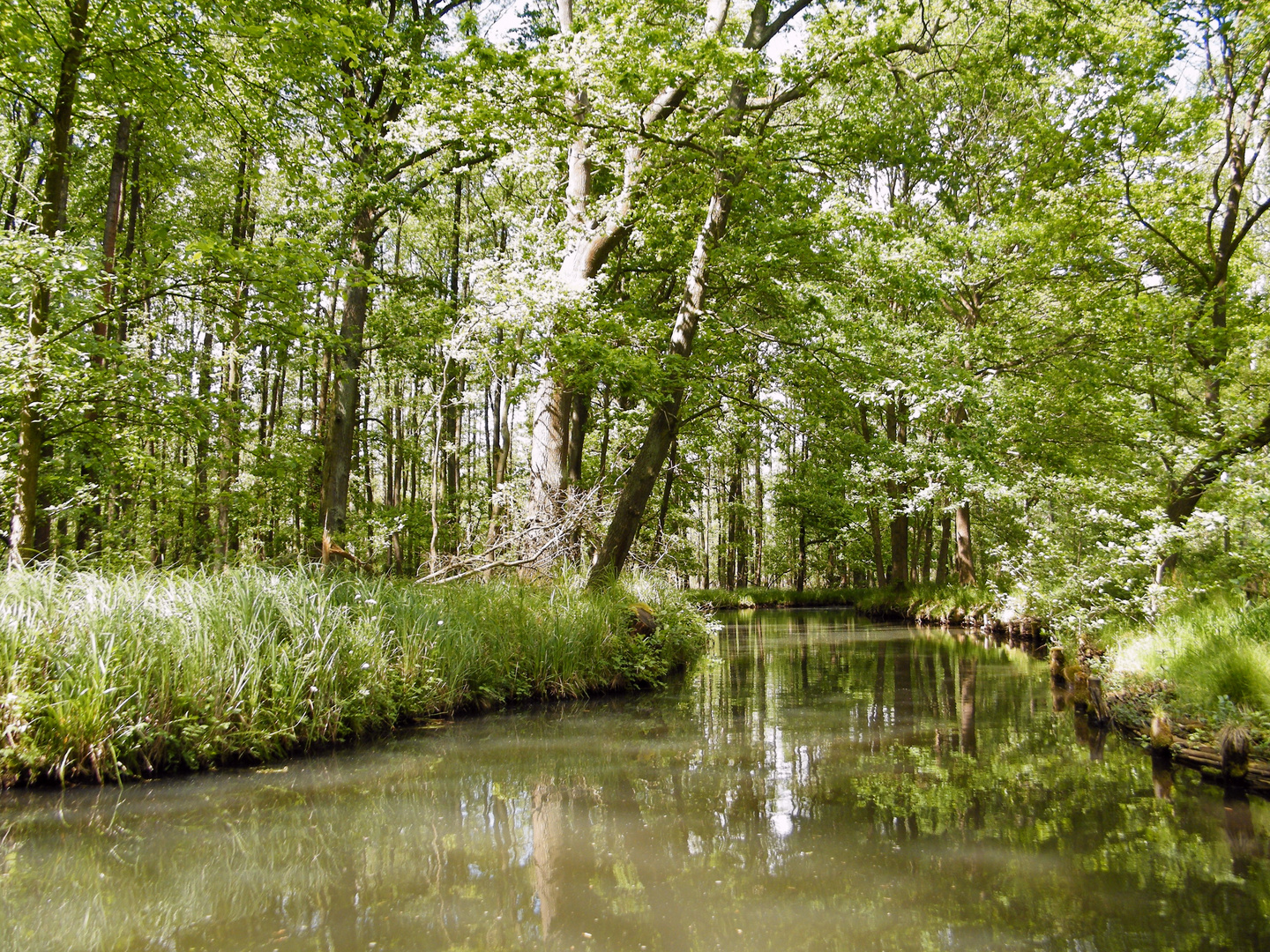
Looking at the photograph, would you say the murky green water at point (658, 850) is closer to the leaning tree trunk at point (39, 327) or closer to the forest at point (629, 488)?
the forest at point (629, 488)

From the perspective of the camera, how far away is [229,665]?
532 centimetres

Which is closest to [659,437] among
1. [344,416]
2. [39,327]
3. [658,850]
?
[344,416]

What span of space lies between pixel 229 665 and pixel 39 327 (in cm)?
306

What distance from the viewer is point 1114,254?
39.9ft

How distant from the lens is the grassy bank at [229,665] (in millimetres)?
4668

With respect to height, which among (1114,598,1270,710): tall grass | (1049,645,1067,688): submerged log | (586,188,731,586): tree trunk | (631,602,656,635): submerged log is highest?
(586,188,731,586): tree trunk

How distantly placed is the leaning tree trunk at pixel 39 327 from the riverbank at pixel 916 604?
9864 mm

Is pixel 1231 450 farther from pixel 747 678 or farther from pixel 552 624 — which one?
pixel 552 624

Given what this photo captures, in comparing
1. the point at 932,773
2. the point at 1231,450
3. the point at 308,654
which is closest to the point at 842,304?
the point at 1231,450

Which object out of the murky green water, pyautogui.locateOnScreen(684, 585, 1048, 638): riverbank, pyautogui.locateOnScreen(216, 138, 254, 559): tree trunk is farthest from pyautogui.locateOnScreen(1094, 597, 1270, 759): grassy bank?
pyautogui.locateOnScreen(216, 138, 254, 559): tree trunk

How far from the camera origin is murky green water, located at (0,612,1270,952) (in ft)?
9.97

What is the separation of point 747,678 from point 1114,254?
945cm

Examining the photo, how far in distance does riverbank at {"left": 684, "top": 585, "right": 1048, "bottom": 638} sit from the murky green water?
20.0ft

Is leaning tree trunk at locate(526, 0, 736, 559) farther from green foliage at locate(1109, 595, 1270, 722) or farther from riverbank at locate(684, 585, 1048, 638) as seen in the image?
green foliage at locate(1109, 595, 1270, 722)
